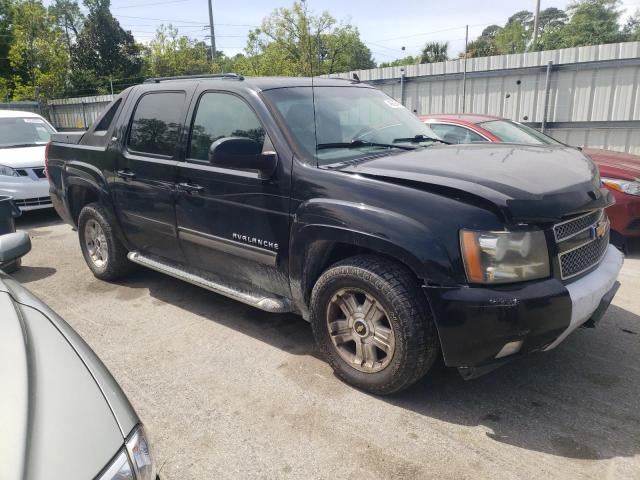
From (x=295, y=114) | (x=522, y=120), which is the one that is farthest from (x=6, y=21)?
(x=295, y=114)

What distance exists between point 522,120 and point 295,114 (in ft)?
29.6

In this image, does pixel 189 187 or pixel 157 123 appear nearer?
pixel 189 187

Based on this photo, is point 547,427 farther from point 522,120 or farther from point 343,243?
point 522,120

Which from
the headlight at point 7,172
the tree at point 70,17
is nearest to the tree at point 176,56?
the tree at point 70,17

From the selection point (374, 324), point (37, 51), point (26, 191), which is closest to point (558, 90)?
point (374, 324)

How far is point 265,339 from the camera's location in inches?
153

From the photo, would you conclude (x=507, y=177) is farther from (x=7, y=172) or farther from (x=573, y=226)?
(x=7, y=172)

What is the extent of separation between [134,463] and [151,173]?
3118mm

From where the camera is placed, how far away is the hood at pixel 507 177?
2.62 m

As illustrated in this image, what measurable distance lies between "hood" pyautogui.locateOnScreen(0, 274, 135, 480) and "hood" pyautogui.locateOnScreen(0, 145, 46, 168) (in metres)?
7.34

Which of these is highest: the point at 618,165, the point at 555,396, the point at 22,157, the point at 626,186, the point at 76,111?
the point at 76,111

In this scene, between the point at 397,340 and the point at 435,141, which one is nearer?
the point at 397,340

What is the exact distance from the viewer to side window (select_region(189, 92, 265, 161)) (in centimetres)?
360

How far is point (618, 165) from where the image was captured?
19.3 ft
